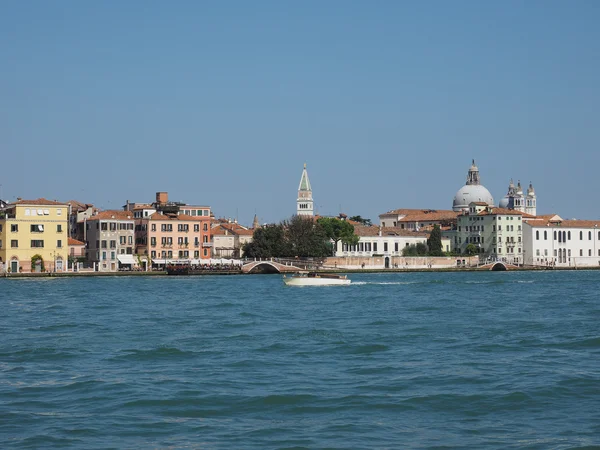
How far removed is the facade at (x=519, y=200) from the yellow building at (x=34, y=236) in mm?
70785

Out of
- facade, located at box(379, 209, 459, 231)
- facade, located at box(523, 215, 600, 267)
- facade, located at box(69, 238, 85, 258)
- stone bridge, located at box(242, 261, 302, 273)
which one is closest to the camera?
facade, located at box(69, 238, 85, 258)

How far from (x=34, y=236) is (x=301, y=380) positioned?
53.1 metres

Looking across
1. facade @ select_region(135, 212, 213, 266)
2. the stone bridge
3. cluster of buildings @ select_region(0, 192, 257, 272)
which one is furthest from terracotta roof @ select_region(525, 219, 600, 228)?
facade @ select_region(135, 212, 213, 266)

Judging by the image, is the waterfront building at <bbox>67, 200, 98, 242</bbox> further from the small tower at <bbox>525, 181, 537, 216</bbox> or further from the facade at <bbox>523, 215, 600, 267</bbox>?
the small tower at <bbox>525, 181, 537, 216</bbox>

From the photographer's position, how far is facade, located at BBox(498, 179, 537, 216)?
127 meters

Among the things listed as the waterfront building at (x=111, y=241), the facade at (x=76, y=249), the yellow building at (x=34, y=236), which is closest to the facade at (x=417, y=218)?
the waterfront building at (x=111, y=241)

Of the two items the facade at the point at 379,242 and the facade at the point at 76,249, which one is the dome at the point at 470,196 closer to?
the facade at the point at 379,242

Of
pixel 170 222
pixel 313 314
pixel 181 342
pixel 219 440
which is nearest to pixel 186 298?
pixel 313 314

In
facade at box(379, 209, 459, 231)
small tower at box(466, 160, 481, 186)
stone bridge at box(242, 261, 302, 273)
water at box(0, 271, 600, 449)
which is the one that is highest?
small tower at box(466, 160, 481, 186)

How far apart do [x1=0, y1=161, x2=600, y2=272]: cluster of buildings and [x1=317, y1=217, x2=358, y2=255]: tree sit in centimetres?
222

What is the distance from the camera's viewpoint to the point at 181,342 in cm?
2250

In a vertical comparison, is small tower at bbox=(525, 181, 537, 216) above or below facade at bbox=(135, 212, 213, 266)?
above

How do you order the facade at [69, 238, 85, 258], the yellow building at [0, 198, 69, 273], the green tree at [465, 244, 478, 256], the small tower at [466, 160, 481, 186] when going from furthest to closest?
the small tower at [466, 160, 481, 186] → the green tree at [465, 244, 478, 256] → the facade at [69, 238, 85, 258] → the yellow building at [0, 198, 69, 273]

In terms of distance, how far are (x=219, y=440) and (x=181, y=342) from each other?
33.3 feet
